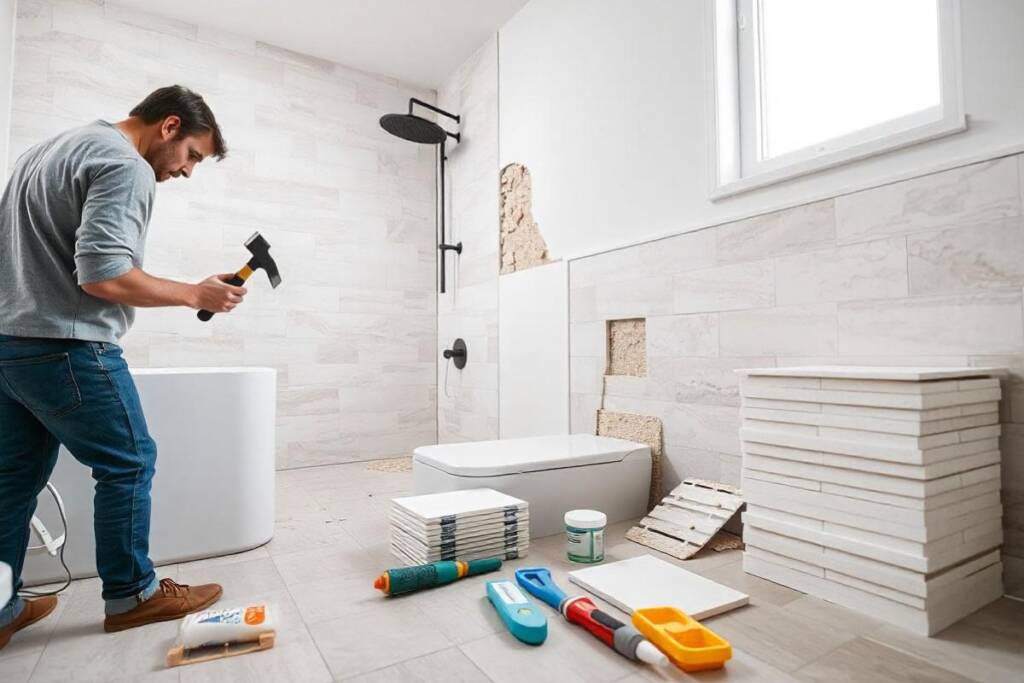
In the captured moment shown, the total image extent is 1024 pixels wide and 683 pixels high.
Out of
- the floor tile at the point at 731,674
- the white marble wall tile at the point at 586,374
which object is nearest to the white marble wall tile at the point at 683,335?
the white marble wall tile at the point at 586,374

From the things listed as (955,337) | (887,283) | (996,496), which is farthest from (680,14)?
(996,496)

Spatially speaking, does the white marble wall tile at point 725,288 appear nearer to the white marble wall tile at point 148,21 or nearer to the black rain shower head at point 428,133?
the black rain shower head at point 428,133

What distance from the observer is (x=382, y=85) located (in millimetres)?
3713

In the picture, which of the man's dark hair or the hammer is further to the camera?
the hammer

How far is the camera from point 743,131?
2.04 m

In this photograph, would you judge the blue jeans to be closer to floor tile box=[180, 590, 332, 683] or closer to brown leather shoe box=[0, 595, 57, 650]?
brown leather shoe box=[0, 595, 57, 650]

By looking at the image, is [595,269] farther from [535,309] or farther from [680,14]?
[680,14]

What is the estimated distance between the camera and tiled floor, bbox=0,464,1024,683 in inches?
43.3

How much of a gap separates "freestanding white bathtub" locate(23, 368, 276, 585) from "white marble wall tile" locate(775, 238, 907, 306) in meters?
1.68

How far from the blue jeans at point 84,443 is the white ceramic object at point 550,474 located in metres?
0.88

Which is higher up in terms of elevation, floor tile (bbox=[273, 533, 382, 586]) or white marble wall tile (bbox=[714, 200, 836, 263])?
white marble wall tile (bbox=[714, 200, 836, 263])

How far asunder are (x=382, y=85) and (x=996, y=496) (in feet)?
12.0

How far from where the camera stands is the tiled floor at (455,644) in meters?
1.10

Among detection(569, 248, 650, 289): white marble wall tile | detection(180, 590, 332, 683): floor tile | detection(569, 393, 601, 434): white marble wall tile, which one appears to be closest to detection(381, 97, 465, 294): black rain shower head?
detection(569, 248, 650, 289): white marble wall tile
